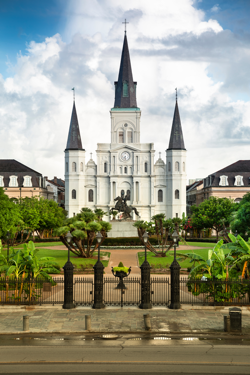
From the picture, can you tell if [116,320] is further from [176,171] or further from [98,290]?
[176,171]

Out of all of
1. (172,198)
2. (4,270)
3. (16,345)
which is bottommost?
(16,345)

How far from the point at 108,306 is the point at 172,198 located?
205ft

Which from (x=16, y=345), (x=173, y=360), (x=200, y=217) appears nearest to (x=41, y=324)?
(x=16, y=345)

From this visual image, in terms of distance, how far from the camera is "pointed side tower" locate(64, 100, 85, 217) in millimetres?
82250

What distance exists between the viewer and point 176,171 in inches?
3241

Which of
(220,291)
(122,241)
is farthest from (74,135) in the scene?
(220,291)

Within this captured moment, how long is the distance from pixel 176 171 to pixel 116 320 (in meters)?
66.2

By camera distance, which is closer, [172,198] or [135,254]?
[135,254]

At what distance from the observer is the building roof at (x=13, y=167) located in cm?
8644

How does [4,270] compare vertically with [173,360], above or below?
above

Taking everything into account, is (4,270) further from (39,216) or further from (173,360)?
(39,216)

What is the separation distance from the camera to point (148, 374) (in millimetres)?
11680

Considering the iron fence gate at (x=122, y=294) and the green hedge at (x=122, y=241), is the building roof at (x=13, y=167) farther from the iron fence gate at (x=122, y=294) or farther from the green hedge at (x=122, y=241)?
the iron fence gate at (x=122, y=294)

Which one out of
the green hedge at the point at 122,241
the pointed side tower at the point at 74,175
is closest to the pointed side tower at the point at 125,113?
the pointed side tower at the point at 74,175
